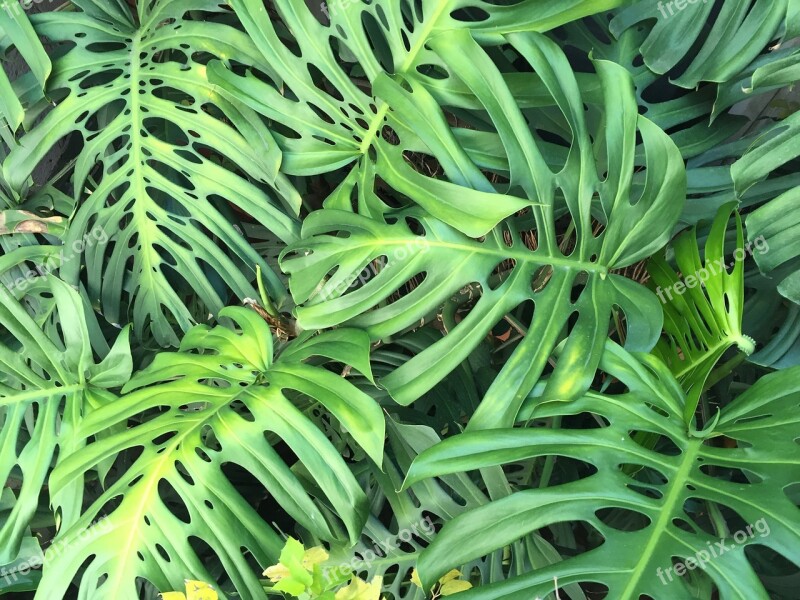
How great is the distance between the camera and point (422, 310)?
0.74m

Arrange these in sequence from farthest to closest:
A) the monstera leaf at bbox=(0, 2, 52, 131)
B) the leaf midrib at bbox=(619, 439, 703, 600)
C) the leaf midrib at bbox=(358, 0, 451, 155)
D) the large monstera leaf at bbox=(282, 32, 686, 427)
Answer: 1. the monstera leaf at bbox=(0, 2, 52, 131)
2. the leaf midrib at bbox=(358, 0, 451, 155)
3. the large monstera leaf at bbox=(282, 32, 686, 427)
4. the leaf midrib at bbox=(619, 439, 703, 600)

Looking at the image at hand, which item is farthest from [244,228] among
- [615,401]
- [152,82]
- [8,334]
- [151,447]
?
[615,401]

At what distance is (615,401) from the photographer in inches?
27.2

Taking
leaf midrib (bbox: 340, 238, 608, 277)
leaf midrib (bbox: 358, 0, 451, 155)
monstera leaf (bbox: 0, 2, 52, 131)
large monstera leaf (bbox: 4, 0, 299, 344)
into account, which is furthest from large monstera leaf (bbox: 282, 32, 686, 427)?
monstera leaf (bbox: 0, 2, 52, 131)

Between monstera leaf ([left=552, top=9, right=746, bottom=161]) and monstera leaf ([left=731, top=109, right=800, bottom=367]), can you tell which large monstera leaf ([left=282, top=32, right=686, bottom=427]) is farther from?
monstera leaf ([left=552, top=9, right=746, bottom=161])

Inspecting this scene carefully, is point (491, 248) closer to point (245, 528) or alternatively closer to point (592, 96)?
point (592, 96)

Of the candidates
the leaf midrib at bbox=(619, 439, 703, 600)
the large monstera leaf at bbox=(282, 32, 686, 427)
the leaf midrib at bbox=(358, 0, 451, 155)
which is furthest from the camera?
the leaf midrib at bbox=(358, 0, 451, 155)

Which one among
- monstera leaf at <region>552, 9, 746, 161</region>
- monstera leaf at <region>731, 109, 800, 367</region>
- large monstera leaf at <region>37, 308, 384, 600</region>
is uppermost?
monstera leaf at <region>552, 9, 746, 161</region>

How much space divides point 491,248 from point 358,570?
46 centimetres

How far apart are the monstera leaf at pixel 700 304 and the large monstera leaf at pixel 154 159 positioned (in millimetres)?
535

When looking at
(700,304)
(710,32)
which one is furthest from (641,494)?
(710,32)

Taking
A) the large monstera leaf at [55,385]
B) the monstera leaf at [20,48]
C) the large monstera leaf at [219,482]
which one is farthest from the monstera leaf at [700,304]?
the monstera leaf at [20,48]

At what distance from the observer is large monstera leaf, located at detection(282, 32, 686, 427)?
26.8 inches

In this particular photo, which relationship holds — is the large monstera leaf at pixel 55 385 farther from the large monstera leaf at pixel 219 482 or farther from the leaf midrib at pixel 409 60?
the leaf midrib at pixel 409 60
